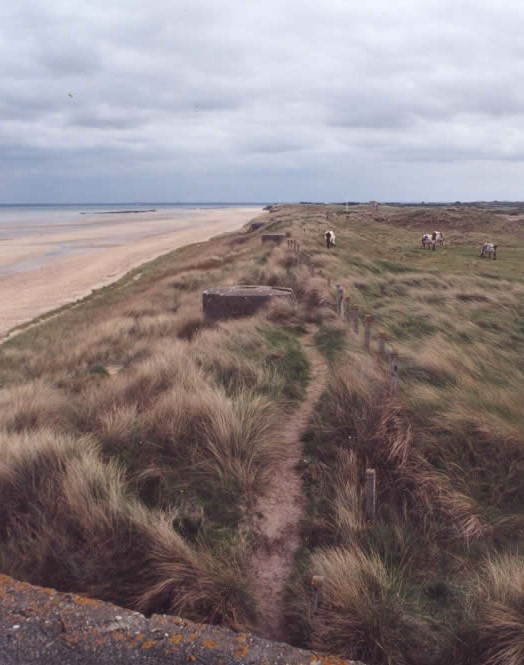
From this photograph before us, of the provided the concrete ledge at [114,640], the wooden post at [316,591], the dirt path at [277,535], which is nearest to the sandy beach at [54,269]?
the dirt path at [277,535]

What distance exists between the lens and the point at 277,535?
13.1 feet

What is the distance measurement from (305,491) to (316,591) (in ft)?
4.54

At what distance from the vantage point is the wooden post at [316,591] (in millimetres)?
3059

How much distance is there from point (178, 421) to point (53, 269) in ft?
112

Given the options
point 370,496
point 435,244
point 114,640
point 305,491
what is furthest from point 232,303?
point 435,244

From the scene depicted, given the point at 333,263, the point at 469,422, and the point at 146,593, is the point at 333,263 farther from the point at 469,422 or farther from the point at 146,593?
the point at 146,593

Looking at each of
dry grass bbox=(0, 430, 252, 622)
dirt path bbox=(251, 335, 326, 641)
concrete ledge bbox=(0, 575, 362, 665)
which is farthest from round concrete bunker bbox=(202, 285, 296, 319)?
concrete ledge bbox=(0, 575, 362, 665)

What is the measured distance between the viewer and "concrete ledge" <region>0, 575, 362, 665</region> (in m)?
2.52

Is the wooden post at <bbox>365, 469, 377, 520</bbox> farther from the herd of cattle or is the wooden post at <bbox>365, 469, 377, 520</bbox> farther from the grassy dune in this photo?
the herd of cattle

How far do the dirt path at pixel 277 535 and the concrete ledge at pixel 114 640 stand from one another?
0.67 metres

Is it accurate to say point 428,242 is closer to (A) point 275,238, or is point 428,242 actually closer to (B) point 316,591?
(A) point 275,238

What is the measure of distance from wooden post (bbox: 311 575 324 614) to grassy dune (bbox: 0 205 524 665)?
0.05 m

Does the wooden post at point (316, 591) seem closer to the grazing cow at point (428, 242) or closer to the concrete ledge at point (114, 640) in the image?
the concrete ledge at point (114, 640)

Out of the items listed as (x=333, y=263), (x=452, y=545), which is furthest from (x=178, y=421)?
(x=333, y=263)
